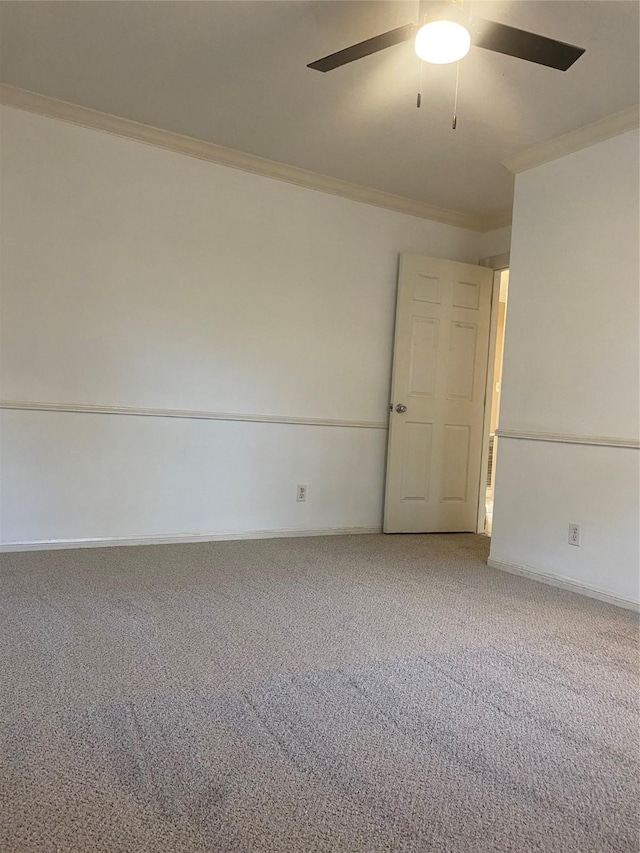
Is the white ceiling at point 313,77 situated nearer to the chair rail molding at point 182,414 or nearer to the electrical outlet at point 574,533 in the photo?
the chair rail molding at point 182,414

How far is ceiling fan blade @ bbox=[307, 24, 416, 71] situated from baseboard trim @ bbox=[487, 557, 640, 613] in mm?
2596

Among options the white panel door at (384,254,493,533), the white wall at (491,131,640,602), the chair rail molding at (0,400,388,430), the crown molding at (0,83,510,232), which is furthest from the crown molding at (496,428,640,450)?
the crown molding at (0,83,510,232)

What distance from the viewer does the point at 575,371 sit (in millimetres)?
3227

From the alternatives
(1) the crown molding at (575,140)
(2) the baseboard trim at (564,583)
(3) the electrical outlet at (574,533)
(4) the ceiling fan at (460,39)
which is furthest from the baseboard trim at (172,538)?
(4) the ceiling fan at (460,39)

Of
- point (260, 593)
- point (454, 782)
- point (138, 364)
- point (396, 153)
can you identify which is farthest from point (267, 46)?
point (454, 782)

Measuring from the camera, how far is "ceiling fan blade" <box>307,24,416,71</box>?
2.07m

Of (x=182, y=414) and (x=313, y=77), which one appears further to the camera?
(x=182, y=414)

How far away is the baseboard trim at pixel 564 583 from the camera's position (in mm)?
2889

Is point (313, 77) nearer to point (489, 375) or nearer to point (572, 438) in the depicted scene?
point (572, 438)

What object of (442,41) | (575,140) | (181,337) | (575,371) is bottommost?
(575,371)

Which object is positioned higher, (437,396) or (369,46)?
(369,46)

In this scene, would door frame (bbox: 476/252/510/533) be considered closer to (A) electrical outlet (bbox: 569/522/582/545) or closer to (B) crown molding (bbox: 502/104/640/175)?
(B) crown molding (bbox: 502/104/640/175)

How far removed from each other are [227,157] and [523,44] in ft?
7.13

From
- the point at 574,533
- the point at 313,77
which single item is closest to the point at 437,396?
the point at 574,533
